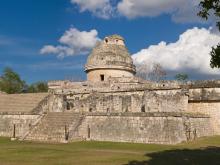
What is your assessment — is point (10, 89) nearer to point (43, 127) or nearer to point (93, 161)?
point (43, 127)

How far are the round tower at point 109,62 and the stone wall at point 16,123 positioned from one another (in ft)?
37.3

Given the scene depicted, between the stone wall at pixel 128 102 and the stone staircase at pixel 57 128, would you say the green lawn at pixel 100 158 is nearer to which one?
the stone staircase at pixel 57 128

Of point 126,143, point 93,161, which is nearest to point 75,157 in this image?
point 93,161

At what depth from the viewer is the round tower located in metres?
40.3

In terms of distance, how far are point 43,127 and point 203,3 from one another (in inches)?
725

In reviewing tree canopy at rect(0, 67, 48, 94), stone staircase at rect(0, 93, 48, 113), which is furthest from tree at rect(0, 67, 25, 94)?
stone staircase at rect(0, 93, 48, 113)

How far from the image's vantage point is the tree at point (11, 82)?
61.3m

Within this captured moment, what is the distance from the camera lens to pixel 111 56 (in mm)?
40594

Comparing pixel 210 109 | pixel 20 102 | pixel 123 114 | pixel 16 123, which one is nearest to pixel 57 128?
pixel 123 114

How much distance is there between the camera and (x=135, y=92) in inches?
1266

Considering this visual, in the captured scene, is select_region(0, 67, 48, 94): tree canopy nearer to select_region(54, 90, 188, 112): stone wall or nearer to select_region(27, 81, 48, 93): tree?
select_region(27, 81, 48, 93): tree

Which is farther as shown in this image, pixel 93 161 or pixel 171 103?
pixel 171 103

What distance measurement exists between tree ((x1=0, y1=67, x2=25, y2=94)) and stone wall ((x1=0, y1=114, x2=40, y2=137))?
1182 inches

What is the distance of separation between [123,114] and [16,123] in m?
10.0
